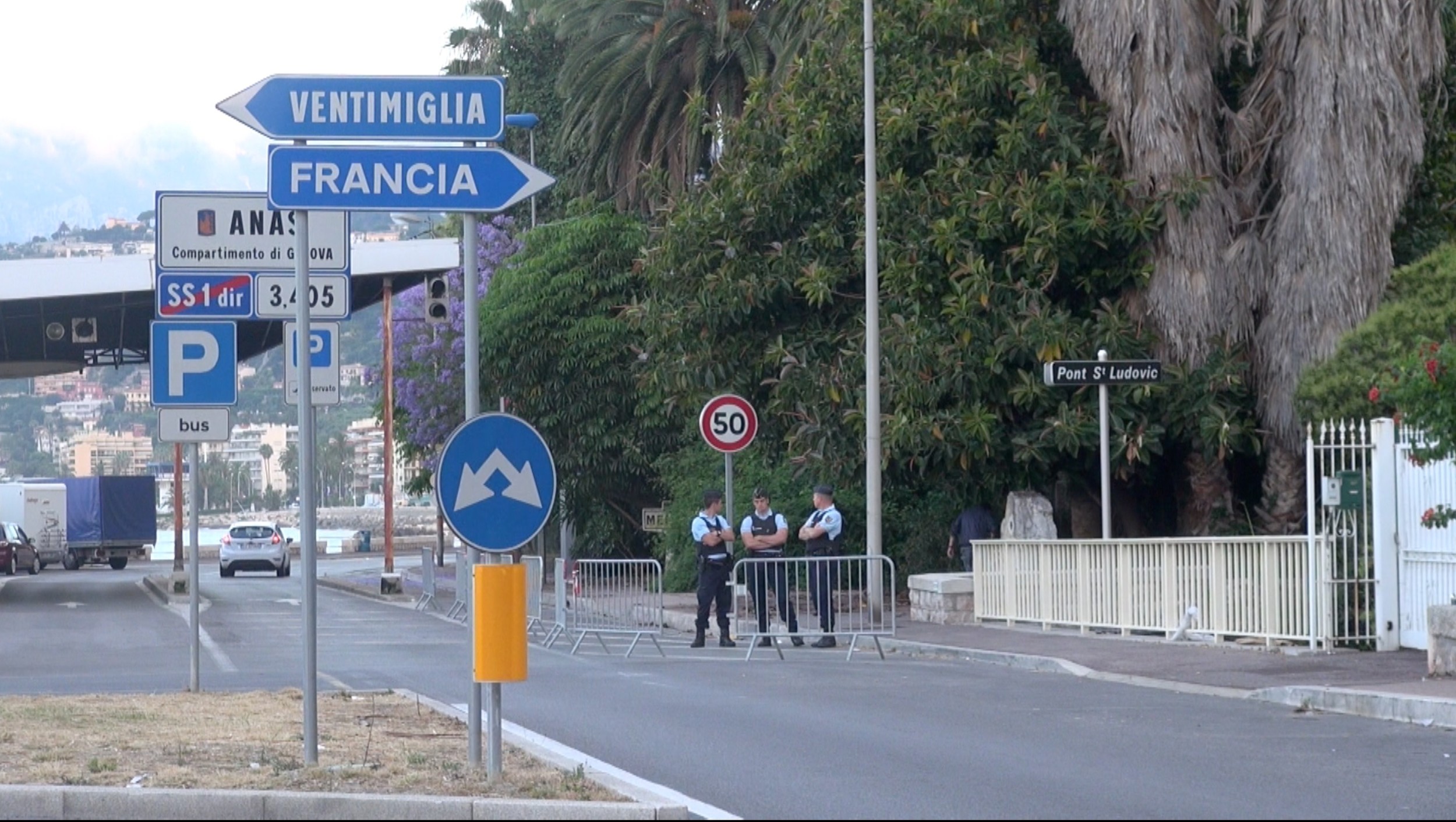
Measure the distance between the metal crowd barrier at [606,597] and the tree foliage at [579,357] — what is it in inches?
643

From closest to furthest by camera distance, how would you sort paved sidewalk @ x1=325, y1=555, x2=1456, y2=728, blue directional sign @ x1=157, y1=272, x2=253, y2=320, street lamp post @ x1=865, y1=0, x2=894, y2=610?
paved sidewalk @ x1=325, y1=555, x2=1456, y2=728 < blue directional sign @ x1=157, y1=272, x2=253, y2=320 < street lamp post @ x1=865, y1=0, x2=894, y2=610

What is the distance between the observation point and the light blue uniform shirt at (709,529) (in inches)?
828

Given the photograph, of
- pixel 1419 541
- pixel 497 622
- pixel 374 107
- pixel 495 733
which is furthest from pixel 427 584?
pixel 497 622

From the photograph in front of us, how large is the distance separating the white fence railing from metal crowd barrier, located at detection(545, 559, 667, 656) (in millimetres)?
4059

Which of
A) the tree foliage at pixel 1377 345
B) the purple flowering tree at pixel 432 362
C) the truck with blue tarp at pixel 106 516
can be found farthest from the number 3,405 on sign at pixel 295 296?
the truck with blue tarp at pixel 106 516

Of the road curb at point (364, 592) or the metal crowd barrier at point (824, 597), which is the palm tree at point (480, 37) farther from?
the metal crowd barrier at point (824, 597)

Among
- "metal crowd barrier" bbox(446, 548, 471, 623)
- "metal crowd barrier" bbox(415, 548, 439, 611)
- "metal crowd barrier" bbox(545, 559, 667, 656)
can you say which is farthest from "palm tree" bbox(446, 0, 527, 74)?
"metal crowd barrier" bbox(545, 559, 667, 656)

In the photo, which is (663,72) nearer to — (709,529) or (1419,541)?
(709,529)

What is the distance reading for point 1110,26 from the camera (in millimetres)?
23219

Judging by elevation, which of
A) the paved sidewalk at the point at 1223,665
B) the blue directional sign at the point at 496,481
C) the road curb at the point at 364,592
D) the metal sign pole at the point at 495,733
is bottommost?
the road curb at the point at 364,592

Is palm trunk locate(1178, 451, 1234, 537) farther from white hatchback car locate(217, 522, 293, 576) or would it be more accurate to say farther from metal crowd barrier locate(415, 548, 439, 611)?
white hatchback car locate(217, 522, 293, 576)

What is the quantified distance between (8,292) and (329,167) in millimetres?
32860

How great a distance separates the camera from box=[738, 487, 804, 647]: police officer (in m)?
20.7

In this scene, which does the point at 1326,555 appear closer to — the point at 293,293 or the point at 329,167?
the point at 293,293
